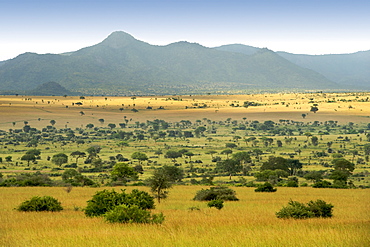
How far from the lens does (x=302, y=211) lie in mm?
25688

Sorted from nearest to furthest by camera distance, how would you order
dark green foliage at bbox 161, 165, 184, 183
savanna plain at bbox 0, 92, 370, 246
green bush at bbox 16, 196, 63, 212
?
savanna plain at bbox 0, 92, 370, 246 → green bush at bbox 16, 196, 63, 212 → dark green foliage at bbox 161, 165, 184, 183

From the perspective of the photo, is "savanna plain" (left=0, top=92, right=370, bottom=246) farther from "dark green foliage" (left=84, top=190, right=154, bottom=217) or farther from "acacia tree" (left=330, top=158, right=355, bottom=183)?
"dark green foliage" (left=84, top=190, right=154, bottom=217)

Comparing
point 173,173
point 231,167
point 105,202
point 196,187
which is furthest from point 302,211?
point 231,167

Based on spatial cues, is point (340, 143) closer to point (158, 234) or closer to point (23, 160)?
point (23, 160)

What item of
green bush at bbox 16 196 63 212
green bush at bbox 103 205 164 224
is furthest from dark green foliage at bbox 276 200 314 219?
green bush at bbox 16 196 63 212

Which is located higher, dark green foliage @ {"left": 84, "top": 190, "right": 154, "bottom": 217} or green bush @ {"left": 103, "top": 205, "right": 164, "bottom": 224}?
green bush @ {"left": 103, "top": 205, "right": 164, "bottom": 224}

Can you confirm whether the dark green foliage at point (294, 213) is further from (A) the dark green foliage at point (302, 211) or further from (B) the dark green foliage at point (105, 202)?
(B) the dark green foliage at point (105, 202)

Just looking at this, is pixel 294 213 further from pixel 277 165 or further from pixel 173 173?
pixel 277 165

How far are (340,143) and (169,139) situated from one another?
6063cm

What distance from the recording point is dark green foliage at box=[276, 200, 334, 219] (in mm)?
25339

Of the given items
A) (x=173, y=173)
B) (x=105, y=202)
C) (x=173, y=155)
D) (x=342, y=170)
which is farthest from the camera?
(x=173, y=155)

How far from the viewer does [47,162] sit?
355 ft

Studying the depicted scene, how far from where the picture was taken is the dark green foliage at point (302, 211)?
83.1 feet

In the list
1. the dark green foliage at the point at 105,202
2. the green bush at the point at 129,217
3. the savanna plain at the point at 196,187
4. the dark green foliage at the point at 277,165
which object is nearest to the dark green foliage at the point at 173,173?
the savanna plain at the point at 196,187
